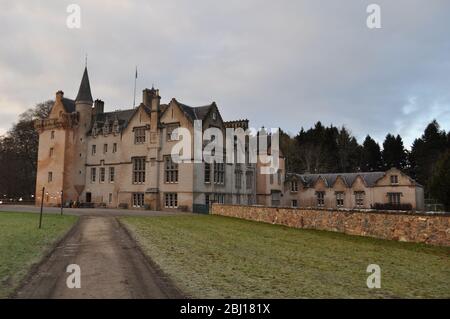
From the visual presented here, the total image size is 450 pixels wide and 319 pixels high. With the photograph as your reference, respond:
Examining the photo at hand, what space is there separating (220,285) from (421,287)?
485 cm

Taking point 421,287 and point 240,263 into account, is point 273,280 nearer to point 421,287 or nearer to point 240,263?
point 240,263

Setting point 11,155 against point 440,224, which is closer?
point 440,224

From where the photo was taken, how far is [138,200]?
4709cm

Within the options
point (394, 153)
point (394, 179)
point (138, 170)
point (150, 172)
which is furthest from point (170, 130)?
point (394, 153)

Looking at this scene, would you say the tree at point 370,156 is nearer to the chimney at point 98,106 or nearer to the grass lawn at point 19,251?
the chimney at point 98,106

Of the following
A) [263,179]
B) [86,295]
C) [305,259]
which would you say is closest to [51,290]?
[86,295]

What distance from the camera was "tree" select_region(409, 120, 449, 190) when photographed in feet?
276

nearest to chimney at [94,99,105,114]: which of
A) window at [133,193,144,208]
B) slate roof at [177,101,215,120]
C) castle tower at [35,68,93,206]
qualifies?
castle tower at [35,68,93,206]

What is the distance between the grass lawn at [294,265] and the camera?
336 inches

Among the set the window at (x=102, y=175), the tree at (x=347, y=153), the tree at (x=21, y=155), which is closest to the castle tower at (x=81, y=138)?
the window at (x=102, y=175)

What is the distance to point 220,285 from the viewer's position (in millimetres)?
8742

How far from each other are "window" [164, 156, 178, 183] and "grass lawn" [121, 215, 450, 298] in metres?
25.1

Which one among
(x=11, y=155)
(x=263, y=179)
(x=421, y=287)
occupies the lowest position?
(x=421, y=287)

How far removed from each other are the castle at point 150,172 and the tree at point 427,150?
31962 mm
